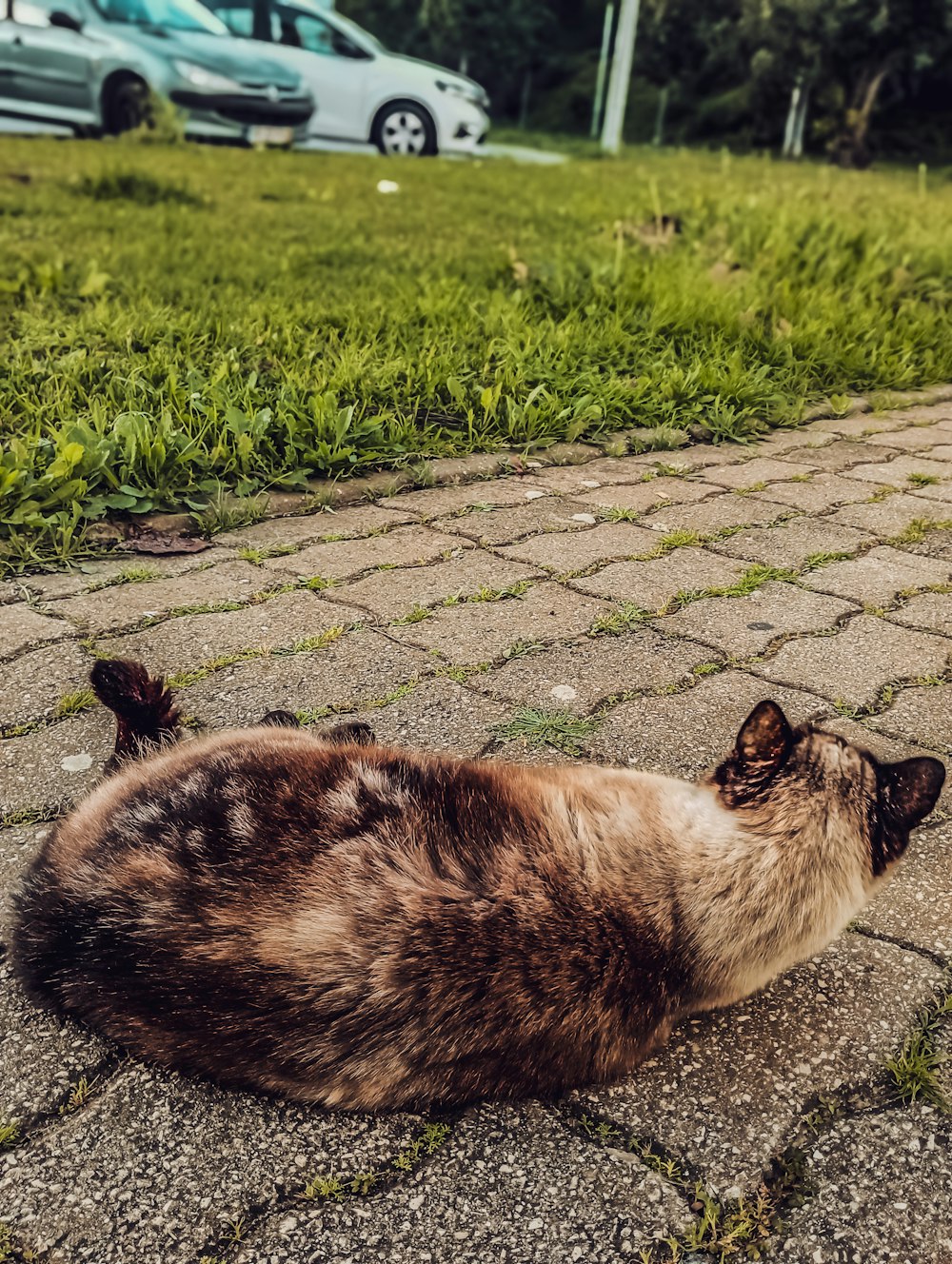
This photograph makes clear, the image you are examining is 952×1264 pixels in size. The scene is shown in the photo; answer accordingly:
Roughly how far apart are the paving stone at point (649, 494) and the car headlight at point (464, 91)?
41.0 feet

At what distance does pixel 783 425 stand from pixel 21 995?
490 cm

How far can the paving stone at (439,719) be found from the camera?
280 cm

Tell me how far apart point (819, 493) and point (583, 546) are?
1348 mm

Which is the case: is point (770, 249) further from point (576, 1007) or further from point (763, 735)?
point (576, 1007)

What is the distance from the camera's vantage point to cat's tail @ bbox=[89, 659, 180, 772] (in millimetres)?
2510

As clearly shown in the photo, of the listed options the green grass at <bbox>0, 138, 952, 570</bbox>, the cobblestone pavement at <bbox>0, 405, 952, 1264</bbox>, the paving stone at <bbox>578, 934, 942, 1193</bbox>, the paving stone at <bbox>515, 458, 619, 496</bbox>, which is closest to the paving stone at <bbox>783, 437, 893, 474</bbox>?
the cobblestone pavement at <bbox>0, 405, 952, 1264</bbox>

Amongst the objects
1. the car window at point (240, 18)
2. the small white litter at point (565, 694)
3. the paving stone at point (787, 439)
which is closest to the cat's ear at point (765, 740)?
the small white litter at point (565, 694)

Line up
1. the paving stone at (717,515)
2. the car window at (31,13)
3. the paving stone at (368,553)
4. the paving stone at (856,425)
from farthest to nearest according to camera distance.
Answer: the car window at (31,13) → the paving stone at (856,425) → the paving stone at (717,515) → the paving stone at (368,553)

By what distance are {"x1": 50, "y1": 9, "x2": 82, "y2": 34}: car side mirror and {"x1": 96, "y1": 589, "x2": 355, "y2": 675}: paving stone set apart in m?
13.2

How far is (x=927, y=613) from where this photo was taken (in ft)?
12.1

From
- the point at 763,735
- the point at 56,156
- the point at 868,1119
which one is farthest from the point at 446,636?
the point at 56,156

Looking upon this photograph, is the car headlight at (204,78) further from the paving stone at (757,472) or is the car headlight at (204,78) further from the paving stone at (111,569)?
the paving stone at (111,569)

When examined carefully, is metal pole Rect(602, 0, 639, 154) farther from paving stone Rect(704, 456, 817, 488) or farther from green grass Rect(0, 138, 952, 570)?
paving stone Rect(704, 456, 817, 488)

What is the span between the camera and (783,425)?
19.2ft
